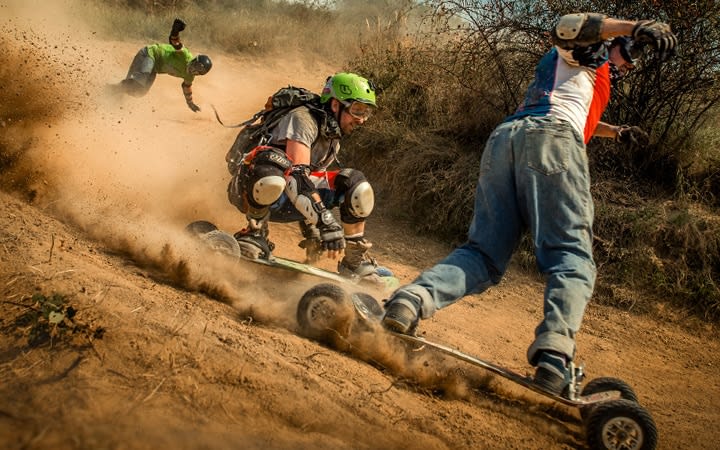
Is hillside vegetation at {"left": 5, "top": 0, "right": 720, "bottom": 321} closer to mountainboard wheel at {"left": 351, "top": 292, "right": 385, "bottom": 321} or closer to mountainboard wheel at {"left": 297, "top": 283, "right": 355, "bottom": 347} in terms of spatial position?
mountainboard wheel at {"left": 351, "top": 292, "right": 385, "bottom": 321}

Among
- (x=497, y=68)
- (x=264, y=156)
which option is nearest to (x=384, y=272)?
(x=264, y=156)

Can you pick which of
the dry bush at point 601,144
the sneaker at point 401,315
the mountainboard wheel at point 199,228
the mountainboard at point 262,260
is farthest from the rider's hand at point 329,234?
the dry bush at point 601,144

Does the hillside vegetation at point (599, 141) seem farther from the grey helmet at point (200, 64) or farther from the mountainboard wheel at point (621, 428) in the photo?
the mountainboard wheel at point (621, 428)

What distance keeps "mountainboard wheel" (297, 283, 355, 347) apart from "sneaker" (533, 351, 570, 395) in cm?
106

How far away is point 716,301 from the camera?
534cm

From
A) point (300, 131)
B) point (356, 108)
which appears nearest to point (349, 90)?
point (356, 108)

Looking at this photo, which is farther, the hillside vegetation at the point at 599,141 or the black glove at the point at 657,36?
the hillside vegetation at the point at 599,141

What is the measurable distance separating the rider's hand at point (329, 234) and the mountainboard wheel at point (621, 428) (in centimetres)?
214

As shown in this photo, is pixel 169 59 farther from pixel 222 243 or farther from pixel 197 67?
pixel 222 243

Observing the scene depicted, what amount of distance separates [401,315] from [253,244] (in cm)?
195

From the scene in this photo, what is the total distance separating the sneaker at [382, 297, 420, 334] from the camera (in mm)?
2857

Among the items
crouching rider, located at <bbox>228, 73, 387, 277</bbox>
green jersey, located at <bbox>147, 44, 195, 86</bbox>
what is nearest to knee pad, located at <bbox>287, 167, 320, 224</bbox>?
crouching rider, located at <bbox>228, 73, 387, 277</bbox>

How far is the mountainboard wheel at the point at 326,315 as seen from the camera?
11.1 feet

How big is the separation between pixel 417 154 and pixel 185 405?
17.1 feet
